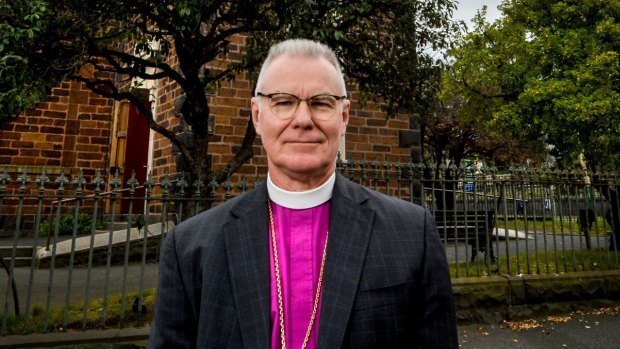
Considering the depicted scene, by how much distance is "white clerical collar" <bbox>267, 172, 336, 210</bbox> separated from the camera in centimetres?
156

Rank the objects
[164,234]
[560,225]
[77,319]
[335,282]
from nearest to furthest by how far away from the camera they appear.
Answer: [335,282]
[77,319]
[164,234]
[560,225]

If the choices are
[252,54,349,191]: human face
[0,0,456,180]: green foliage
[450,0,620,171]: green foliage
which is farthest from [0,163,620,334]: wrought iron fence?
[252,54,349,191]: human face

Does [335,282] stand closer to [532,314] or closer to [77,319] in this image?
[77,319]

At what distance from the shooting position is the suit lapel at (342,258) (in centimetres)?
133

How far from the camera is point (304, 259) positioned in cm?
149

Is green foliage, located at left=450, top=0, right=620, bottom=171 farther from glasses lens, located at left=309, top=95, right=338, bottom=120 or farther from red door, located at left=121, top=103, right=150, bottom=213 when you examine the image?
glasses lens, located at left=309, top=95, right=338, bottom=120

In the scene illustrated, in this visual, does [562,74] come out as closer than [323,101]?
No

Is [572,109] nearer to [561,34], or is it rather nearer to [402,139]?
[561,34]

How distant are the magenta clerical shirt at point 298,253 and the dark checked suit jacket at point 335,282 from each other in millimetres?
46

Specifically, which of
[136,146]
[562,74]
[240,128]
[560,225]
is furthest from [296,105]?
[136,146]

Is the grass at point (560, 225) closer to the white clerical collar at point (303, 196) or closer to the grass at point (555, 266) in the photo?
the grass at point (555, 266)

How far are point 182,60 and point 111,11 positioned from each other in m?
0.93

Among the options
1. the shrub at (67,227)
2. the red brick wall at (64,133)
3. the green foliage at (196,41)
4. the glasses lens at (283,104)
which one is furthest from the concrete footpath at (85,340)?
the red brick wall at (64,133)

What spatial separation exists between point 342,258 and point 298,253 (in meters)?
0.16
